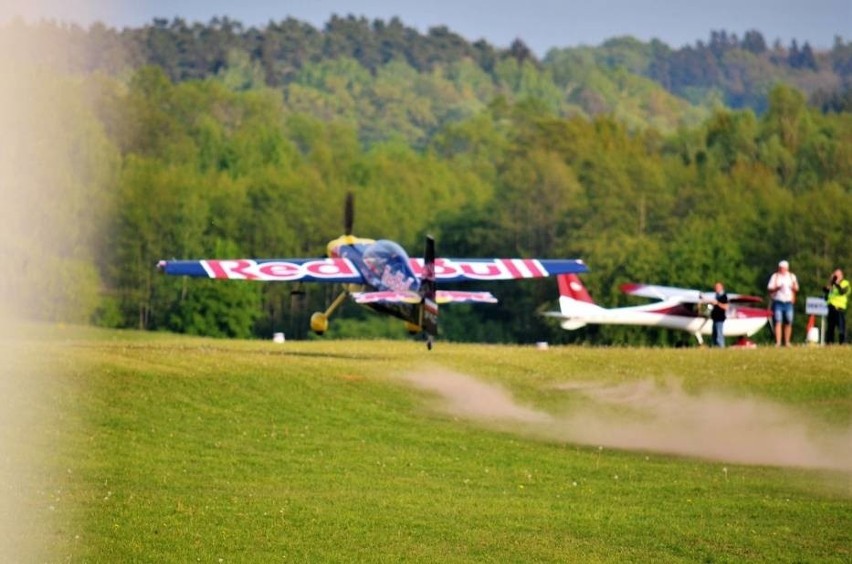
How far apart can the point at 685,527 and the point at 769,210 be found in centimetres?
10909

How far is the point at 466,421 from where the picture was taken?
95.5ft

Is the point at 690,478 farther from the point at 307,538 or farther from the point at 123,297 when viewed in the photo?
the point at 123,297

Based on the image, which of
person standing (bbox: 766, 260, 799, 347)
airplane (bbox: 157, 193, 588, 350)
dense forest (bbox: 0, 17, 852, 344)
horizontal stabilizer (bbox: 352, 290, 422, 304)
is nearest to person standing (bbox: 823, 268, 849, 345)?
person standing (bbox: 766, 260, 799, 347)

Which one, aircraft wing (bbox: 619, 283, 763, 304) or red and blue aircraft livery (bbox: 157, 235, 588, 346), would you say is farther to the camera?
aircraft wing (bbox: 619, 283, 763, 304)

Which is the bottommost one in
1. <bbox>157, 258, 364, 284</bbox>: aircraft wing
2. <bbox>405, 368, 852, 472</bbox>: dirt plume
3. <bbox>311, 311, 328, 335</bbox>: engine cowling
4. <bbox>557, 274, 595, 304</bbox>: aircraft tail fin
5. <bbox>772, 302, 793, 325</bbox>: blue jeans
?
<bbox>405, 368, 852, 472</bbox>: dirt plume

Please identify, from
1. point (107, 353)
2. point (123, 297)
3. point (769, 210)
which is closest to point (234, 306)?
point (123, 297)

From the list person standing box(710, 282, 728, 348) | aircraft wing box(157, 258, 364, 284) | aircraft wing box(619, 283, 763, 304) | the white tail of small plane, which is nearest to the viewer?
person standing box(710, 282, 728, 348)

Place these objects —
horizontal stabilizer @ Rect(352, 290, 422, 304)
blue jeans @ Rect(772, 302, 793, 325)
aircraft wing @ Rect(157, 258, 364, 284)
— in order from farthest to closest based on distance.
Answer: aircraft wing @ Rect(157, 258, 364, 284) < blue jeans @ Rect(772, 302, 793, 325) < horizontal stabilizer @ Rect(352, 290, 422, 304)

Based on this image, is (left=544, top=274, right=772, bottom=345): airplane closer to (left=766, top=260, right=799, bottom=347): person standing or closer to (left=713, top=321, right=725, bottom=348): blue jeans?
(left=713, top=321, right=725, bottom=348): blue jeans

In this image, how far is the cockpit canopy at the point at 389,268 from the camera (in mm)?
40062

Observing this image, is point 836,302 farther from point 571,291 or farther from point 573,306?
point 571,291

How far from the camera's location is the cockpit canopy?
40.1 m

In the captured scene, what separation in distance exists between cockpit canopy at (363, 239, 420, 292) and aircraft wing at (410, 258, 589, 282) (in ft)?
3.61

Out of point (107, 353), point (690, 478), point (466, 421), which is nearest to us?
point (690, 478)
